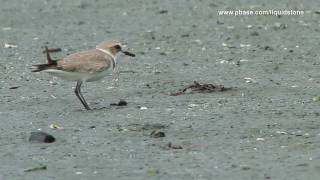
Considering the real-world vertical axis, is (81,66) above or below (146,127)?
above

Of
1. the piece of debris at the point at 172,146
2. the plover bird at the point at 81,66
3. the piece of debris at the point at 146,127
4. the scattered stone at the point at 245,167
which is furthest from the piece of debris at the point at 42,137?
the scattered stone at the point at 245,167

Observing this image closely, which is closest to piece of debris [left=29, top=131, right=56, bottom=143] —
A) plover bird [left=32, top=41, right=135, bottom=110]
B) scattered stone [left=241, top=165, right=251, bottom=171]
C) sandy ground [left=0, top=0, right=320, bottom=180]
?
sandy ground [left=0, top=0, right=320, bottom=180]

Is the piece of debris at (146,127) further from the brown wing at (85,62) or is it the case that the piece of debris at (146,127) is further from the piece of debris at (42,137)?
the brown wing at (85,62)

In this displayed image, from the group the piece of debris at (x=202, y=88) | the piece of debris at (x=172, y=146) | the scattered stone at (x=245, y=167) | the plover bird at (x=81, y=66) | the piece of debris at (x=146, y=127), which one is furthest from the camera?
the piece of debris at (x=202, y=88)

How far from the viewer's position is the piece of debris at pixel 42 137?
27.1 feet

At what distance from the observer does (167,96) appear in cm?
1039

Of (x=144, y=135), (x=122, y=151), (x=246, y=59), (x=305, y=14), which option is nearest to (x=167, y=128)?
(x=144, y=135)

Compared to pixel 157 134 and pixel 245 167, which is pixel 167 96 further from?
pixel 245 167

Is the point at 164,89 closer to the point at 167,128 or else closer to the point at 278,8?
the point at 167,128

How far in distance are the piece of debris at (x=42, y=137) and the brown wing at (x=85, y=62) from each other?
54.1 inches

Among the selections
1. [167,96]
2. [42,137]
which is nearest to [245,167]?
[42,137]

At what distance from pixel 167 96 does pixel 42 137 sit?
7.97ft

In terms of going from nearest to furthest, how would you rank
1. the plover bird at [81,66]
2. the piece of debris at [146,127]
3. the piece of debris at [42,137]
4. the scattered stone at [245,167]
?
the scattered stone at [245,167], the piece of debris at [42,137], the piece of debris at [146,127], the plover bird at [81,66]

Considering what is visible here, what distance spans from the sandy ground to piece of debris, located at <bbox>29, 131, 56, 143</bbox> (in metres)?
0.06
